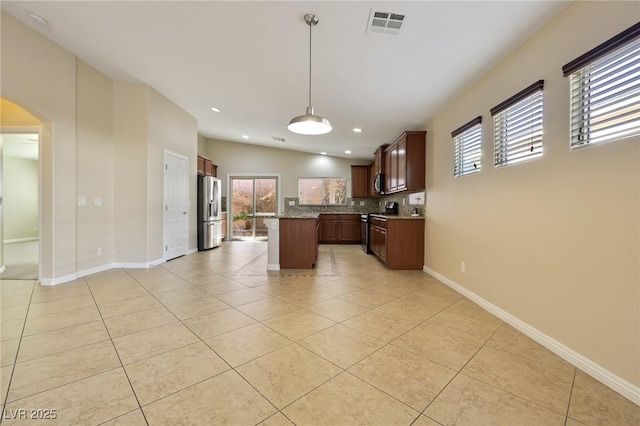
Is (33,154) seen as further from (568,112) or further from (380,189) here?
(568,112)

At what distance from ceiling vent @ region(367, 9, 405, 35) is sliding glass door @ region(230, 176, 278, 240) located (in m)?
6.34

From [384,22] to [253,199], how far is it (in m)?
6.85

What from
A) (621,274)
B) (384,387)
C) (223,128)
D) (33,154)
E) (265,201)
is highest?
(223,128)

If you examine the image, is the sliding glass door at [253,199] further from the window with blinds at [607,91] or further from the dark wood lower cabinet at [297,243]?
the window with blinds at [607,91]

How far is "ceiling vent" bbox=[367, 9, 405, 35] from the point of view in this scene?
7.25ft

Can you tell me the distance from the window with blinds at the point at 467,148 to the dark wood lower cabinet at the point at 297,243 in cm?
241

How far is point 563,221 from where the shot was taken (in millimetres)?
1956

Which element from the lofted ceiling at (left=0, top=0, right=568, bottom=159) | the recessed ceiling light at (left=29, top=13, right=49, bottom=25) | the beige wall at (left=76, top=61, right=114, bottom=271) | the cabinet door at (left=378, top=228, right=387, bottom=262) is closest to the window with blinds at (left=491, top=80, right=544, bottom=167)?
the lofted ceiling at (left=0, top=0, right=568, bottom=159)

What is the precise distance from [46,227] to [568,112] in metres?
5.78

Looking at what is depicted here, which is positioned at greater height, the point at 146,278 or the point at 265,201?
the point at 265,201

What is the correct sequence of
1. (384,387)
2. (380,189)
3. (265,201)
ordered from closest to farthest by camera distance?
(384,387), (380,189), (265,201)

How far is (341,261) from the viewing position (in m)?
5.37

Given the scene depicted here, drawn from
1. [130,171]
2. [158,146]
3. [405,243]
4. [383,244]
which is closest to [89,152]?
[130,171]

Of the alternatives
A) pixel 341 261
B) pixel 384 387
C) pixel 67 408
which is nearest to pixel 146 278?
pixel 67 408
